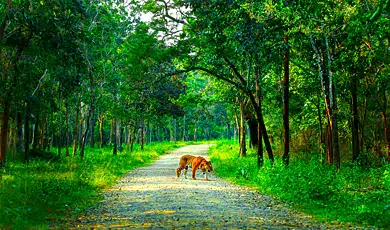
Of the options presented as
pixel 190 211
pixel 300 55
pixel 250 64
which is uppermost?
pixel 300 55

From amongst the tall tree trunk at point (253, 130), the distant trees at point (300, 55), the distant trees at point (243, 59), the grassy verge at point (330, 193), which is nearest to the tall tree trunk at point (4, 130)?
the distant trees at point (243, 59)

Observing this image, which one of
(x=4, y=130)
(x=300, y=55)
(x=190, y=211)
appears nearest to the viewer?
(x=190, y=211)

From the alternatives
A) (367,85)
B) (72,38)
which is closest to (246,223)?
(72,38)

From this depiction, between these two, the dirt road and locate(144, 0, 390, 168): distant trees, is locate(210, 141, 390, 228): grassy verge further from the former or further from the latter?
locate(144, 0, 390, 168): distant trees

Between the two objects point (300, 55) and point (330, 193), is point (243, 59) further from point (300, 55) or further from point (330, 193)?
point (330, 193)

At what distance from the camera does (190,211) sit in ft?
32.7

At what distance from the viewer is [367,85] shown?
21.2 meters

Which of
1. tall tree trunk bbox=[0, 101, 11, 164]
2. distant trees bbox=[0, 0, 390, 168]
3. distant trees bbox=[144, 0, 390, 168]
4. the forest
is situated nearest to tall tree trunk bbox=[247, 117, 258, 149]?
distant trees bbox=[0, 0, 390, 168]

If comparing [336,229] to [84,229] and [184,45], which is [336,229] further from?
[184,45]

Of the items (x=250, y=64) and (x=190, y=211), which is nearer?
(x=190, y=211)

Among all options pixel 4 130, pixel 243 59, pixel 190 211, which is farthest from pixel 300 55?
pixel 4 130

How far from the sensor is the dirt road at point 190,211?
8.44 metres

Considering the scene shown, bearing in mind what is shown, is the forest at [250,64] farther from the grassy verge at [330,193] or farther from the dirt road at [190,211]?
the dirt road at [190,211]

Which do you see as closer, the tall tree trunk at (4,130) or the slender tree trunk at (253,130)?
the tall tree trunk at (4,130)
